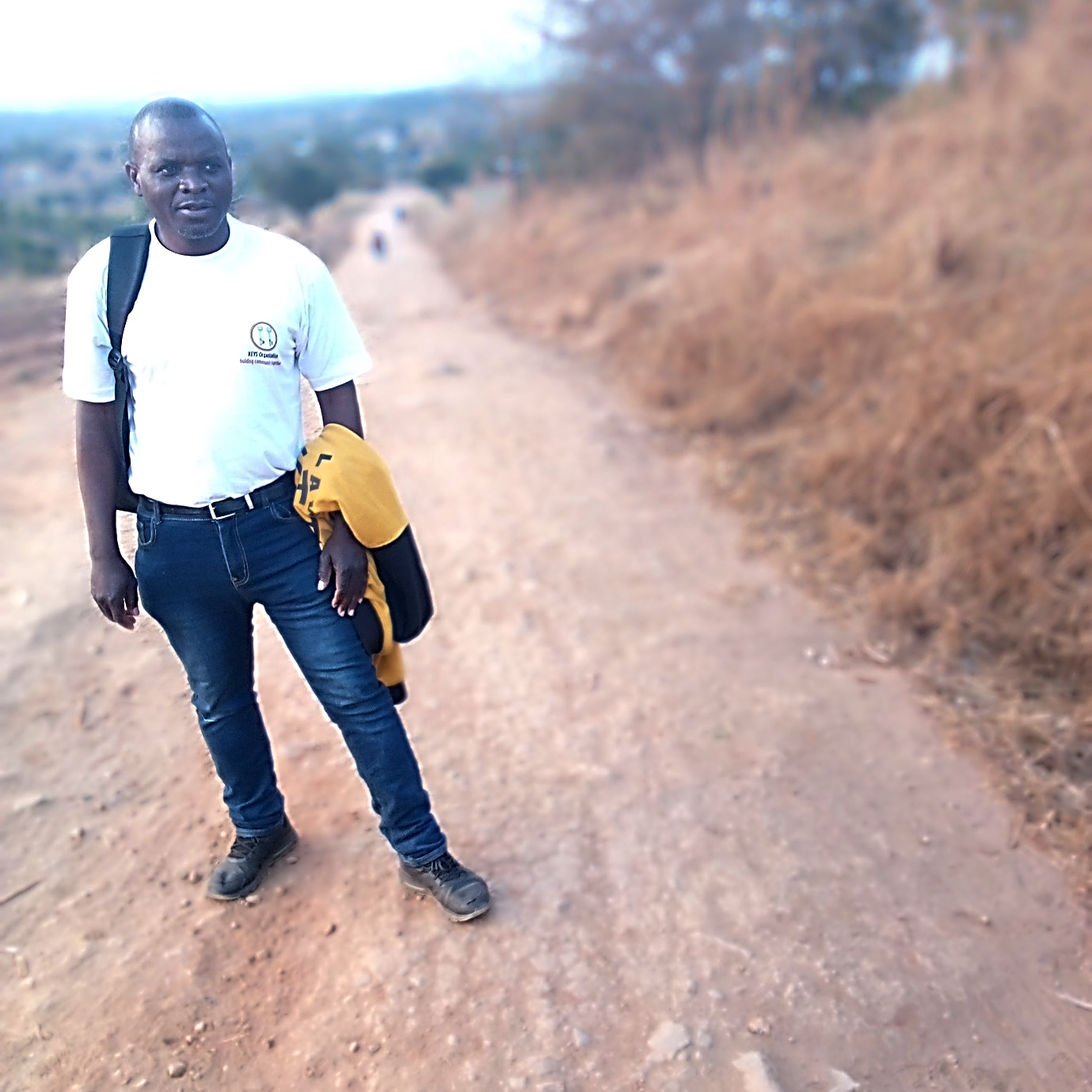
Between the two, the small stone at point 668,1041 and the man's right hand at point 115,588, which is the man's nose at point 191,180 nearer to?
the man's right hand at point 115,588

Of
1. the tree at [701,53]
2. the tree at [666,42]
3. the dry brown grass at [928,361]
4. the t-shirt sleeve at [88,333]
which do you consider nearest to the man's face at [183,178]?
the t-shirt sleeve at [88,333]

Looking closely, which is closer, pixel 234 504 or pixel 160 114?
pixel 160 114

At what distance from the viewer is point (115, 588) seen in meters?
1.92

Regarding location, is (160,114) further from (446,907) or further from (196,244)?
(446,907)

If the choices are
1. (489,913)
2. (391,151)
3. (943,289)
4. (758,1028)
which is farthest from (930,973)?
(391,151)

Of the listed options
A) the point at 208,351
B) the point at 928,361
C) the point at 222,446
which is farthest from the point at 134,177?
the point at 928,361

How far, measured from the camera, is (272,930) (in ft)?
7.20

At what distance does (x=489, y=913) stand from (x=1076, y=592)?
8.37ft

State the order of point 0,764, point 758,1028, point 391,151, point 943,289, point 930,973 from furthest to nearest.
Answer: point 391,151 < point 943,289 < point 0,764 < point 930,973 < point 758,1028

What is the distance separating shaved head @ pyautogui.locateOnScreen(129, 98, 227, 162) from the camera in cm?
176

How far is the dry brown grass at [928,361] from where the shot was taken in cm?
358

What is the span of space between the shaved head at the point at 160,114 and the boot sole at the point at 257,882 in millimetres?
1541

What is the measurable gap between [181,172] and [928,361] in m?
4.16

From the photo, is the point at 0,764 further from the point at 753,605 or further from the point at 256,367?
the point at 753,605
